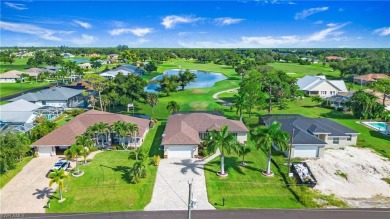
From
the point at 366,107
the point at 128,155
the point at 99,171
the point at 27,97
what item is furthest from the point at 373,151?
the point at 27,97

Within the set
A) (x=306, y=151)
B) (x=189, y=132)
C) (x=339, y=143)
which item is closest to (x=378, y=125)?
(x=339, y=143)

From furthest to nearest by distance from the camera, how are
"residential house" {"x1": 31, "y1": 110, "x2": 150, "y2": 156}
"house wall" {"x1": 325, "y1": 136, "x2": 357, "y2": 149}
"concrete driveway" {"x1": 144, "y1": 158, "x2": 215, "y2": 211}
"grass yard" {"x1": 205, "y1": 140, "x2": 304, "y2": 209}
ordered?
"house wall" {"x1": 325, "y1": 136, "x2": 357, "y2": 149}
"residential house" {"x1": 31, "y1": 110, "x2": 150, "y2": 156}
"grass yard" {"x1": 205, "y1": 140, "x2": 304, "y2": 209}
"concrete driveway" {"x1": 144, "y1": 158, "x2": 215, "y2": 211}

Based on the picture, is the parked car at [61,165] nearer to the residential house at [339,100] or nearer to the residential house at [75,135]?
the residential house at [75,135]

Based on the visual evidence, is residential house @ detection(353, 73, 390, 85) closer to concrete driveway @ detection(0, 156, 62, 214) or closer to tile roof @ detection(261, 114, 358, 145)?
tile roof @ detection(261, 114, 358, 145)

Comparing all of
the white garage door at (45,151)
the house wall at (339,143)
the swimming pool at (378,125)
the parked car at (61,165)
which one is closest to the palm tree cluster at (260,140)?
the house wall at (339,143)

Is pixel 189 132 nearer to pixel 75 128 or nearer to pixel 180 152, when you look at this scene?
pixel 180 152

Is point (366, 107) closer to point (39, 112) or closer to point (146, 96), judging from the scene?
point (146, 96)

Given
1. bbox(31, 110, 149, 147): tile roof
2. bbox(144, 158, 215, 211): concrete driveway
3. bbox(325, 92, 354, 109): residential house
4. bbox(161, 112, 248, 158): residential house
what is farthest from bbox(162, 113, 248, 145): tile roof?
bbox(325, 92, 354, 109): residential house
